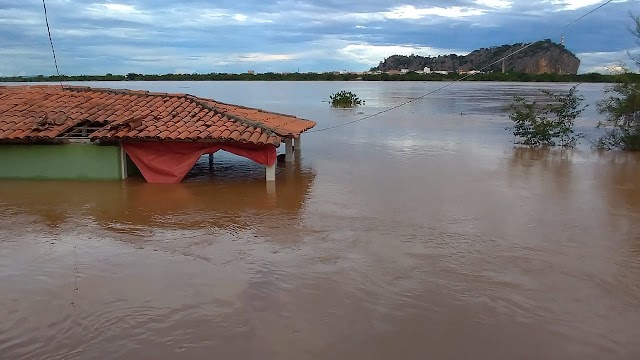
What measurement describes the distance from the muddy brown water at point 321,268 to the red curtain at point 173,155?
310 mm

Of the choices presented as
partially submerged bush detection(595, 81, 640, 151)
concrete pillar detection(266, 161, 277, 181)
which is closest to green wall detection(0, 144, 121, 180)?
concrete pillar detection(266, 161, 277, 181)

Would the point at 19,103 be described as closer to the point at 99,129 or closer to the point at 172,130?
the point at 99,129

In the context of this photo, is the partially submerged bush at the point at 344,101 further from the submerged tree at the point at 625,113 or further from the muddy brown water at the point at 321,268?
the muddy brown water at the point at 321,268

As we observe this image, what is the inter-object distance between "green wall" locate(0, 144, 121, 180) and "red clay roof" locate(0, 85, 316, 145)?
1.50ft

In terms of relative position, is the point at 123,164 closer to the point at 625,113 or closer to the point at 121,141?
the point at 121,141

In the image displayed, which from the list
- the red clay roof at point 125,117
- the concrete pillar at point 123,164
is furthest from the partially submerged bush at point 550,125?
the concrete pillar at point 123,164

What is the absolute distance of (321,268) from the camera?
22.8ft

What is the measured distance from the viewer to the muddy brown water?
513cm

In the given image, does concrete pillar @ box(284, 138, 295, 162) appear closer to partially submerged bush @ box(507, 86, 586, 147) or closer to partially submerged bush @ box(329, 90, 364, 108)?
partially submerged bush @ box(507, 86, 586, 147)

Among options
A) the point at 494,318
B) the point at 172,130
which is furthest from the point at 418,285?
the point at 172,130

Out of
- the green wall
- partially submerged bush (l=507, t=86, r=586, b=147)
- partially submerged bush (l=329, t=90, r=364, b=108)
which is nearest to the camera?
the green wall

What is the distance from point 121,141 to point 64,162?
1.36 meters

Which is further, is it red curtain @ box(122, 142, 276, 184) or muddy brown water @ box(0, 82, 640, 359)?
red curtain @ box(122, 142, 276, 184)

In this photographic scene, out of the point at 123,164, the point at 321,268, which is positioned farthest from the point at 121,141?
the point at 321,268
